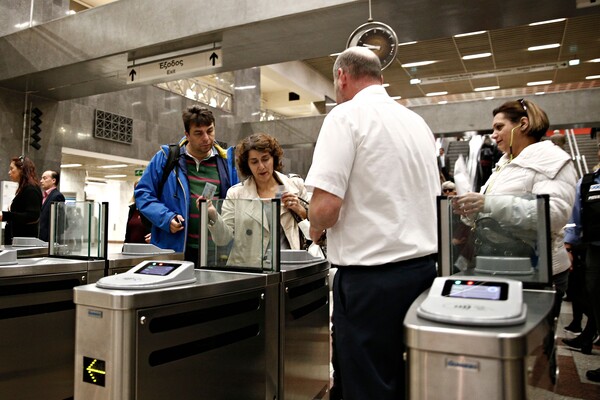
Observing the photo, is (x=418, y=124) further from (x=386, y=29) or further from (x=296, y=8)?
(x=296, y=8)

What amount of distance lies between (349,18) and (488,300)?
4.08 m

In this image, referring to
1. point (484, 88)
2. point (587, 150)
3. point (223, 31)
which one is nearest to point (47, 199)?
point (223, 31)

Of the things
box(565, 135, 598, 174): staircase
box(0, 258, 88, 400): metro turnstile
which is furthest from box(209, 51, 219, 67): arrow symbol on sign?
box(565, 135, 598, 174): staircase

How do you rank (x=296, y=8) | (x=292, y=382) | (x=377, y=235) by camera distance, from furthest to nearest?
(x=296, y=8) < (x=292, y=382) < (x=377, y=235)

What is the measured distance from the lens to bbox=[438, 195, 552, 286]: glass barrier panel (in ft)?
4.74

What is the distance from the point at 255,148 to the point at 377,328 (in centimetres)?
142

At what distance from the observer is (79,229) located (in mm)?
2594

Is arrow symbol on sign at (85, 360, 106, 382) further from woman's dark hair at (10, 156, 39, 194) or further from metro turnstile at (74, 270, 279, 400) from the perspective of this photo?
woman's dark hair at (10, 156, 39, 194)

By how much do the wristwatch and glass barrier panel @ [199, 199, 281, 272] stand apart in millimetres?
2625

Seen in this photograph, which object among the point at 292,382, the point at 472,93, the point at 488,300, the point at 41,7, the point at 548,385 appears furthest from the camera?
the point at 472,93

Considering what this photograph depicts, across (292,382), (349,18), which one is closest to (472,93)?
(349,18)

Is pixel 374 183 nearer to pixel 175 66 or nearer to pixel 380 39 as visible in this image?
pixel 380 39

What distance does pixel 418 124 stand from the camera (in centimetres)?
159

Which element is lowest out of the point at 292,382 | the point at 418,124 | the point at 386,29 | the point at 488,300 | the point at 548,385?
the point at 292,382
